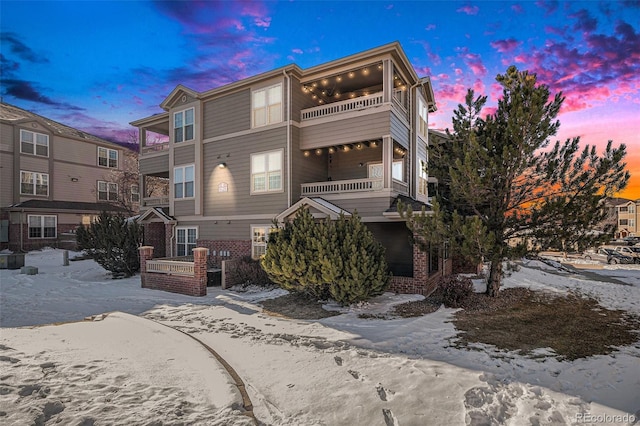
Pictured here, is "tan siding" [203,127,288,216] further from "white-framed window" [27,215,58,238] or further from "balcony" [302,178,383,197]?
"white-framed window" [27,215,58,238]

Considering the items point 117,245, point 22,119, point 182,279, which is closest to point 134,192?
point 22,119

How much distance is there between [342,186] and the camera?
1426 cm

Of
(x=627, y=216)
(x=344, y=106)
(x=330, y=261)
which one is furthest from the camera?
(x=627, y=216)

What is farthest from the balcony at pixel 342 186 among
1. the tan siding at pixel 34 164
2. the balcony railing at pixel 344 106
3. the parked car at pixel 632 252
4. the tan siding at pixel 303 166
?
the tan siding at pixel 34 164

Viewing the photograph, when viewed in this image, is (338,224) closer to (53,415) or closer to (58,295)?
(53,415)

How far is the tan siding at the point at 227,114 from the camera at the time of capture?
1645cm

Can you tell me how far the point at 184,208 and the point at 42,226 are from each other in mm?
19300

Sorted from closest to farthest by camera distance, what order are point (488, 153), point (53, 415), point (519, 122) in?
point (53, 415) → point (519, 122) → point (488, 153)

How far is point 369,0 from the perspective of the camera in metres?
14.1

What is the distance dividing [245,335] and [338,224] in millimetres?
4747

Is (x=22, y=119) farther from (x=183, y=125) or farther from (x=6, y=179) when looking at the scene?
(x=183, y=125)

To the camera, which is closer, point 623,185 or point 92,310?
point 623,185

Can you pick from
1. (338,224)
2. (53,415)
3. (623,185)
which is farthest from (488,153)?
(53,415)

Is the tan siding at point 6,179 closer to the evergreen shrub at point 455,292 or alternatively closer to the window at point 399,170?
the window at point 399,170
